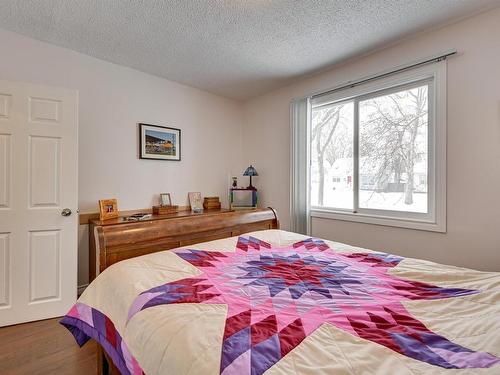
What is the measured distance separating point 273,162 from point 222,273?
2.44m

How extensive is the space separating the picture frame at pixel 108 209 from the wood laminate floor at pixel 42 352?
97 centimetres

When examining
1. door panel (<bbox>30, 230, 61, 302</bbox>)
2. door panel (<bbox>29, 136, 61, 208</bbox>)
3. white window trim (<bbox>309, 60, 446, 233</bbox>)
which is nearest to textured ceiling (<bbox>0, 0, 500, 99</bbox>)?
white window trim (<bbox>309, 60, 446, 233</bbox>)

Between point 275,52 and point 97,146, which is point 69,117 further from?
point 275,52

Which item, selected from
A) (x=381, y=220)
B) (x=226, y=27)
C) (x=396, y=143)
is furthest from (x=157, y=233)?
(x=396, y=143)

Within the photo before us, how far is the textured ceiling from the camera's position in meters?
1.92

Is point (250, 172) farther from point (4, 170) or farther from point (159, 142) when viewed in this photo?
point (4, 170)

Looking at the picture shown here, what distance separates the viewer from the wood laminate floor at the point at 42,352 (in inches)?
64.0

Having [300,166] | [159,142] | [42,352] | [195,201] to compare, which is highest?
[159,142]

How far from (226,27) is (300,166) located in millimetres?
1686

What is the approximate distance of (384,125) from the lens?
2.63 meters

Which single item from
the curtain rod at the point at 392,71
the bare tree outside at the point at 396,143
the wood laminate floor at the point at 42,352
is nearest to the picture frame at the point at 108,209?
the wood laminate floor at the point at 42,352

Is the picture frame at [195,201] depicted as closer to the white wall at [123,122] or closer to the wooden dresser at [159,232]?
the white wall at [123,122]

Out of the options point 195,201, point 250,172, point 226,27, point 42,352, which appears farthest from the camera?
point 250,172

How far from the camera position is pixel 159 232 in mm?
2141
